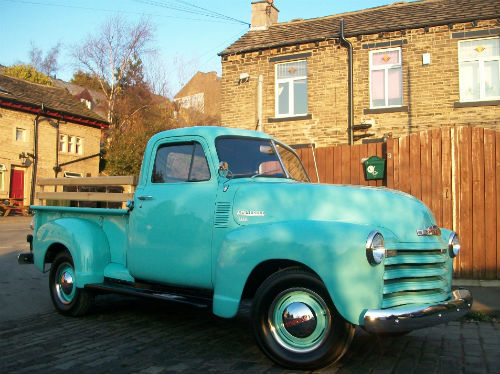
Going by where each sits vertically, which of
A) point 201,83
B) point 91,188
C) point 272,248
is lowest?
point 272,248

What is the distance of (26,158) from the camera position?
90.0 feet

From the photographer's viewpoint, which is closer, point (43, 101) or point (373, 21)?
point (373, 21)

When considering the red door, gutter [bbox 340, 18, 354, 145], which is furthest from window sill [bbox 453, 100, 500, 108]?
the red door

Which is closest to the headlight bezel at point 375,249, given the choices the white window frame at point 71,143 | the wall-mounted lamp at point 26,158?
the wall-mounted lamp at point 26,158

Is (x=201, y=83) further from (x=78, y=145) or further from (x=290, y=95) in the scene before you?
(x=290, y=95)

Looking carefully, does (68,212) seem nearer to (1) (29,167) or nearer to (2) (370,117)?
(2) (370,117)

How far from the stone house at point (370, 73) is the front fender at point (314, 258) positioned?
948cm

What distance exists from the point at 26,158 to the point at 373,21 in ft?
70.8

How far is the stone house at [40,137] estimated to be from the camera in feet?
87.1

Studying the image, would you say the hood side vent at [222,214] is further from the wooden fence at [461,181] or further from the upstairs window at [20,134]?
the upstairs window at [20,134]

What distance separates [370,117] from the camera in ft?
44.9

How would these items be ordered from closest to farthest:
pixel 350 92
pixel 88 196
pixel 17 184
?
1. pixel 88 196
2. pixel 350 92
3. pixel 17 184

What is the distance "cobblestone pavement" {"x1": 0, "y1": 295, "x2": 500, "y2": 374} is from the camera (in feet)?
12.4

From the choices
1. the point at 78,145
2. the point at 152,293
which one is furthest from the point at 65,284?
the point at 78,145
